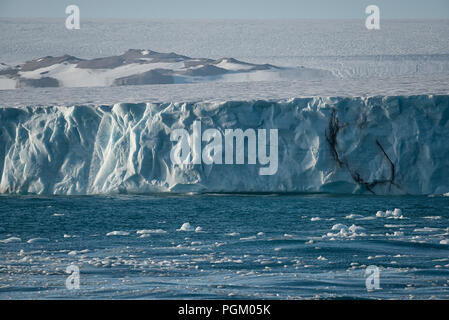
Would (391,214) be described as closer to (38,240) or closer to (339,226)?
(339,226)

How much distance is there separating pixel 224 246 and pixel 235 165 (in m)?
3.60

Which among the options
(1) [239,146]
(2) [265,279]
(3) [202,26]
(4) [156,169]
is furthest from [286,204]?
(3) [202,26]

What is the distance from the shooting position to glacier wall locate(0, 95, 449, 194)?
14.6m

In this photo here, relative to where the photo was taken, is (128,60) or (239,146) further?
(128,60)

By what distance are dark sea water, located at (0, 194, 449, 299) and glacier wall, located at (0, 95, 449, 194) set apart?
432mm

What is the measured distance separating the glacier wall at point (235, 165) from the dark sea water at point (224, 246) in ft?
1.42

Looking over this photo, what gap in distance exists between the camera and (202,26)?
1172 inches

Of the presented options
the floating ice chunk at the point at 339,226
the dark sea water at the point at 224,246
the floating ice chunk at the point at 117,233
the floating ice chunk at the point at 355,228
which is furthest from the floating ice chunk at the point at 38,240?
the floating ice chunk at the point at 355,228

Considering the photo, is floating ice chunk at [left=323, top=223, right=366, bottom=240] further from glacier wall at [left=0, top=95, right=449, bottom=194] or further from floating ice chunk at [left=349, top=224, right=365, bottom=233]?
glacier wall at [left=0, top=95, right=449, bottom=194]

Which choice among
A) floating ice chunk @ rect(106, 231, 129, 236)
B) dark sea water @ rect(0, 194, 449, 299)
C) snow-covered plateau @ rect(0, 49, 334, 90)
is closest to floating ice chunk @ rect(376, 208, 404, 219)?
dark sea water @ rect(0, 194, 449, 299)

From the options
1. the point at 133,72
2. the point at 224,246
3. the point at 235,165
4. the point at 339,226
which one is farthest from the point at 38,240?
the point at 133,72

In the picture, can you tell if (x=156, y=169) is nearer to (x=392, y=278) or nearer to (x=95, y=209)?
(x=95, y=209)

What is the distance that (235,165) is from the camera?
49.2 ft

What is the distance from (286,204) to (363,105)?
2.31 m
